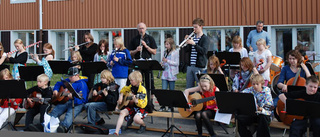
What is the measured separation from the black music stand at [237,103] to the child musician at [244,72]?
5.46 feet

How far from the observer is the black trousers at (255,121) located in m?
6.38

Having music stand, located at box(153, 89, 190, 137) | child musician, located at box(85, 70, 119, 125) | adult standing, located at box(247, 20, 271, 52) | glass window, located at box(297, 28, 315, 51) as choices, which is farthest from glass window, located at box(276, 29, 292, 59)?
music stand, located at box(153, 89, 190, 137)

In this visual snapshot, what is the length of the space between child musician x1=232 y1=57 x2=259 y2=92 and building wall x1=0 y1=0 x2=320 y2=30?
808 cm

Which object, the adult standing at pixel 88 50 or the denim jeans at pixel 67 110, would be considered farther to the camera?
the adult standing at pixel 88 50

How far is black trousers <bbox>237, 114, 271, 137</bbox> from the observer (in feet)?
20.9

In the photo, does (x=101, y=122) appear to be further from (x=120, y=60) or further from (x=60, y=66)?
(x=60, y=66)

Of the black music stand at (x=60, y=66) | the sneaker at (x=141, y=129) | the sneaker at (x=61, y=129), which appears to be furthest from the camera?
the black music stand at (x=60, y=66)

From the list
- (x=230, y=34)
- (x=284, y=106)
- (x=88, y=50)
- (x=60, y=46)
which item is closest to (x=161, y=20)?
(x=230, y=34)

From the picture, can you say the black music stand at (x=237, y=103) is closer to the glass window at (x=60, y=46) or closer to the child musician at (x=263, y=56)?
the child musician at (x=263, y=56)

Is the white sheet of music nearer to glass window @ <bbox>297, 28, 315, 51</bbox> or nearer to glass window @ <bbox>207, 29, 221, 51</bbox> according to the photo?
glass window @ <bbox>297, 28, 315, 51</bbox>

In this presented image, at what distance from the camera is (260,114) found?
21.1ft

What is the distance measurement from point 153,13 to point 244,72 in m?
10.7

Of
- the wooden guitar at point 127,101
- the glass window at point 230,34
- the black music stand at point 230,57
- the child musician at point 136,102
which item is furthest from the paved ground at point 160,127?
the glass window at point 230,34

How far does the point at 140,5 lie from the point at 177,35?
7.17ft
